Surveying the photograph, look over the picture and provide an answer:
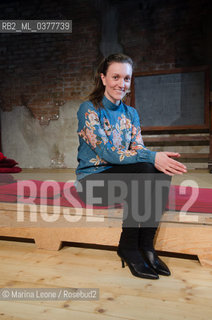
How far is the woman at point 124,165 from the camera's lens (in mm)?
1152

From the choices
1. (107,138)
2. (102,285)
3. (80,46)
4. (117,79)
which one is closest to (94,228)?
(102,285)

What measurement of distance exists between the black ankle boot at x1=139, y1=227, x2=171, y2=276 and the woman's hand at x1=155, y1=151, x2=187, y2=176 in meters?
0.27

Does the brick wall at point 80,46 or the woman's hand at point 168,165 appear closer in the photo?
the woman's hand at point 168,165

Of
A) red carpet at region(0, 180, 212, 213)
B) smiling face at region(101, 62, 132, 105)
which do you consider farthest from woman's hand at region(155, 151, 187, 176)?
smiling face at region(101, 62, 132, 105)

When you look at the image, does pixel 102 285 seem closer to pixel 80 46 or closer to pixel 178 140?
pixel 178 140

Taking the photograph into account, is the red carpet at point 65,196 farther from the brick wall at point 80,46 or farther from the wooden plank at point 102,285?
the brick wall at point 80,46

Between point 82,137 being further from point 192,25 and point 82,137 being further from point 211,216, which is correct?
point 192,25

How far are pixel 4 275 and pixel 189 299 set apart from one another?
739mm

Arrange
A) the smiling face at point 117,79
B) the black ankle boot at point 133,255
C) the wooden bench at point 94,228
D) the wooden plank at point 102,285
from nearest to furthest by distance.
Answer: the wooden plank at point 102,285 < the black ankle boot at point 133,255 < the wooden bench at point 94,228 < the smiling face at point 117,79

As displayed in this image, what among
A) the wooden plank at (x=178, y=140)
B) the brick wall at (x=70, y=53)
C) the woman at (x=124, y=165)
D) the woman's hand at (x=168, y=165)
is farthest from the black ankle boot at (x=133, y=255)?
the brick wall at (x=70, y=53)

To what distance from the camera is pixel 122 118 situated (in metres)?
1.47

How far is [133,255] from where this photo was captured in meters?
1.15

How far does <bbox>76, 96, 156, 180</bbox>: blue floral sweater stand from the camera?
124 cm

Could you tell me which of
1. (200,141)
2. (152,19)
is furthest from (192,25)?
(200,141)
